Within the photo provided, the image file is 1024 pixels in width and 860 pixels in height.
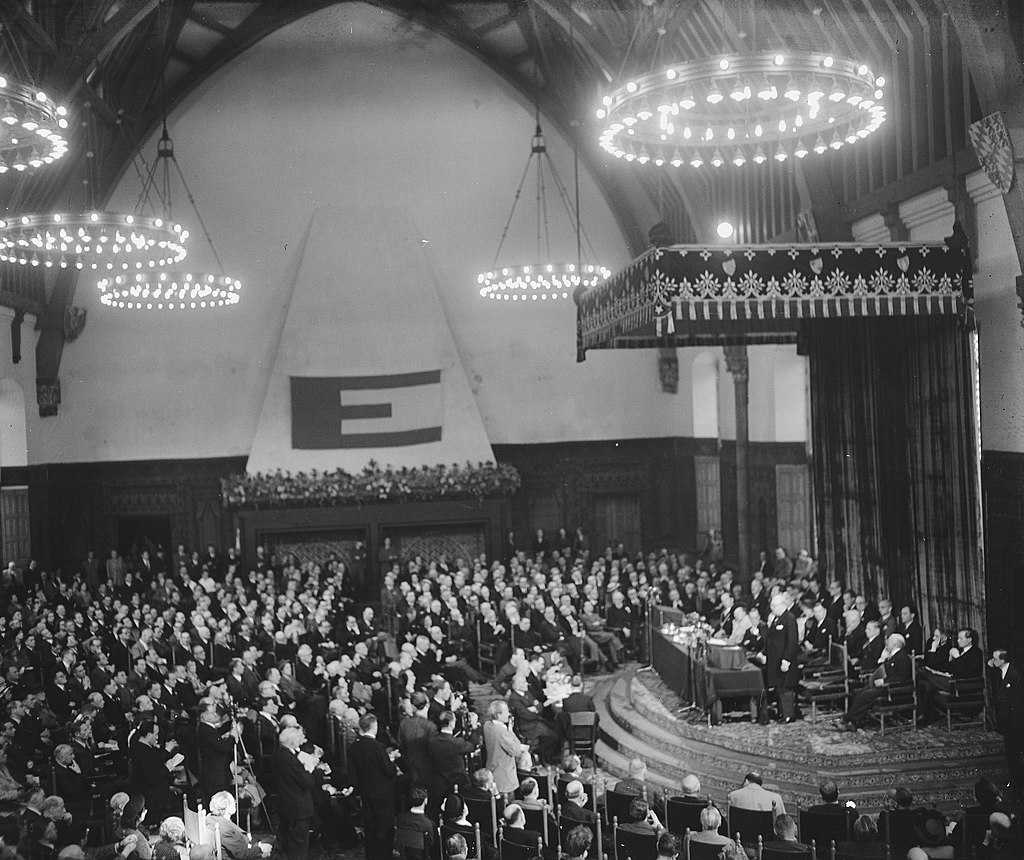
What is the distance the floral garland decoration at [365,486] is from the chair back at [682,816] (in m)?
14.3

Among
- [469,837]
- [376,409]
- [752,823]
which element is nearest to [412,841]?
[469,837]

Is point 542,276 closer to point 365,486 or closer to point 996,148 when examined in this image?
point 365,486

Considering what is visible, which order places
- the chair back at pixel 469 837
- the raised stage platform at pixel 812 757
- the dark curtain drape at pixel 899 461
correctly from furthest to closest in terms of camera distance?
the dark curtain drape at pixel 899 461 → the raised stage platform at pixel 812 757 → the chair back at pixel 469 837

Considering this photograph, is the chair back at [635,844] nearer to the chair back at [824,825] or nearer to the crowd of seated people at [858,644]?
the chair back at [824,825]

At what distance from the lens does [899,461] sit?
12.8 meters

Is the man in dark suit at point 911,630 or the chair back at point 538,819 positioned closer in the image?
the chair back at point 538,819

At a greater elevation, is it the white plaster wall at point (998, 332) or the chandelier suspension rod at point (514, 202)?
the chandelier suspension rod at point (514, 202)

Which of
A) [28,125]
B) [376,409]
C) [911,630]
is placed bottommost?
[911,630]

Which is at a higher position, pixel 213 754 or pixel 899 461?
pixel 899 461

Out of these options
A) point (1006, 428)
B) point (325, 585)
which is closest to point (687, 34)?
point (1006, 428)

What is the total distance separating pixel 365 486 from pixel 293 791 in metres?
13.4

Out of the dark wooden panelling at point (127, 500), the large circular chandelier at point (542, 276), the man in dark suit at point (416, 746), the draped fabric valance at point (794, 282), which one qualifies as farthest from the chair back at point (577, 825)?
the dark wooden panelling at point (127, 500)

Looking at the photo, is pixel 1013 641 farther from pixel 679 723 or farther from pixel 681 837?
pixel 681 837

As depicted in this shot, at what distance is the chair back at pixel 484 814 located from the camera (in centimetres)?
774
